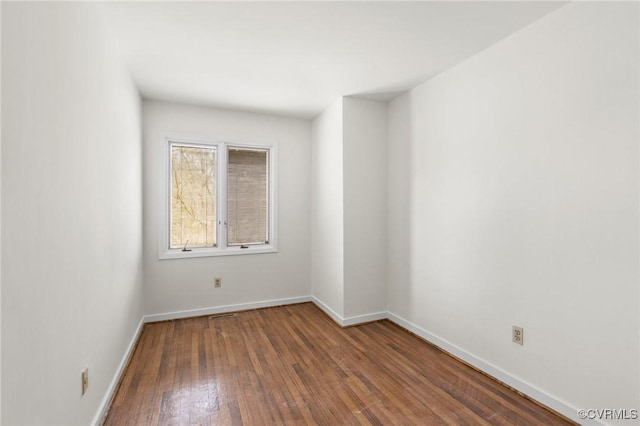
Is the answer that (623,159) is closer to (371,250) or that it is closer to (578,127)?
(578,127)

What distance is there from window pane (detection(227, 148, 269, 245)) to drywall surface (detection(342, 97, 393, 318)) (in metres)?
1.21

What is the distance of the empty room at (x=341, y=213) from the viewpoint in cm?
130

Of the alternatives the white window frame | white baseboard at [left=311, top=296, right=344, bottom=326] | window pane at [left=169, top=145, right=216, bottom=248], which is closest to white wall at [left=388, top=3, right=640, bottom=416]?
white baseboard at [left=311, top=296, right=344, bottom=326]

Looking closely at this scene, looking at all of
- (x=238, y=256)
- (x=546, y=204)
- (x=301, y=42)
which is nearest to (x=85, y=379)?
(x=238, y=256)

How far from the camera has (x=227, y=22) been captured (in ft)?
6.39

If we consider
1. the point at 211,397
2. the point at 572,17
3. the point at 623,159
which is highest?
the point at 572,17

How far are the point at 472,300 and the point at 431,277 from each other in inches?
18.3

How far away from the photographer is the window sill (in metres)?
3.42

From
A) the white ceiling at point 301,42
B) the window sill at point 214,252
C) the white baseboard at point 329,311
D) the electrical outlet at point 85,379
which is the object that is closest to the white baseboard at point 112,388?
the electrical outlet at point 85,379

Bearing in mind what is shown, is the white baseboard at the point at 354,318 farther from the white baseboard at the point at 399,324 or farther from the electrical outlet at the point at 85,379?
the electrical outlet at the point at 85,379

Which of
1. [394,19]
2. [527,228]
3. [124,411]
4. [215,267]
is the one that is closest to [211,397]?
[124,411]

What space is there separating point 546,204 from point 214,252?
10.5 feet

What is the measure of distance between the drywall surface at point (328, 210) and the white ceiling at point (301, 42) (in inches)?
21.4

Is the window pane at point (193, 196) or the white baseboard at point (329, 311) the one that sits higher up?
the window pane at point (193, 196)
